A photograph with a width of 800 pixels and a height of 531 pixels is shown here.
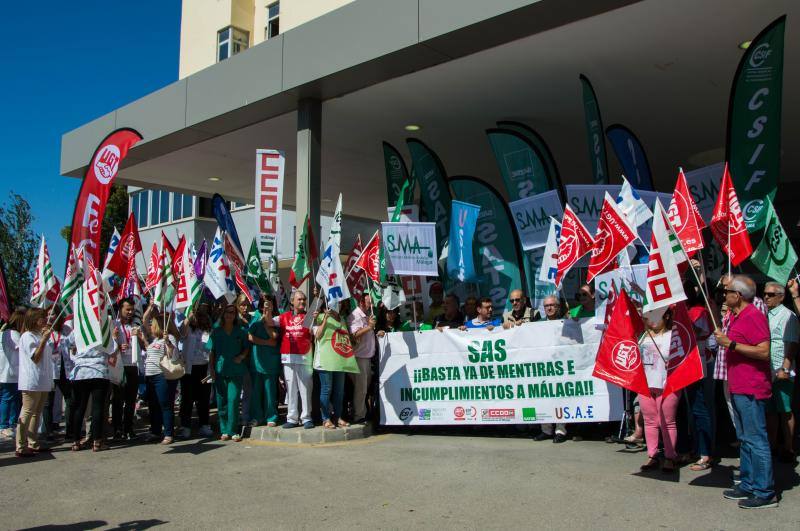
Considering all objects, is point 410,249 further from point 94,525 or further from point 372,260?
point 94,525

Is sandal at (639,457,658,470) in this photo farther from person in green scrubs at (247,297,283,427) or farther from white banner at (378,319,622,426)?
person in green scrubs at (247,297,283,427)

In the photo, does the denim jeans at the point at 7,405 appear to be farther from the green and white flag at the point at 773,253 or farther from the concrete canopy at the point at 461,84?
the green and white flag at the point at 773,253

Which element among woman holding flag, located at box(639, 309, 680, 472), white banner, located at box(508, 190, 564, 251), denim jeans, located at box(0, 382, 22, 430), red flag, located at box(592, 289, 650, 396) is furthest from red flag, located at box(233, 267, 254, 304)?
woman holding flag, located at box(639, 309, 680, 472)

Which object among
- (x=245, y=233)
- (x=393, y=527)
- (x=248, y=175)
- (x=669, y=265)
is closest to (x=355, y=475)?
(x=393, y=527)

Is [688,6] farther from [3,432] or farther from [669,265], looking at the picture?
[3,432]

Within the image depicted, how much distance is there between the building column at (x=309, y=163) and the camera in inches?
432

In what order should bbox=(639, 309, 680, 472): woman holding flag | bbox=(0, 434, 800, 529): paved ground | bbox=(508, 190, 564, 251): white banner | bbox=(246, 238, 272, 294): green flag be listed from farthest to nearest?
bbox=(246, 238, 272, 294): green flag < bbox=(508, 190, 564, 251): white banner < bbox=(639, 309, 680, 472): woman holding flag < bbox=(0, 434, 800, 529): paved ground

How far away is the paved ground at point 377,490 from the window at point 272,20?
1192 centimetres

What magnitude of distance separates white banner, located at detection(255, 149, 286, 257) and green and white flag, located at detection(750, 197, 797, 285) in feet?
21.8

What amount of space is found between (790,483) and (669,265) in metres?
2.33

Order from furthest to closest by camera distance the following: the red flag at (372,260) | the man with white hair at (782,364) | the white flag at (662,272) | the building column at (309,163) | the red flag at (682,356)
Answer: the building column at (309,163) < the red flag at (372,260) < the man with white hair at (782,364) < the red flag at (682,356) < the white flag at (662,272)

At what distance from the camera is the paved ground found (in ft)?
17.6

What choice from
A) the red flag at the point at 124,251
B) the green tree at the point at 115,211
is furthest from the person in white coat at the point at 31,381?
the green tree at the point at 115,211

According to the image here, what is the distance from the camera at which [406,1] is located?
921cm
